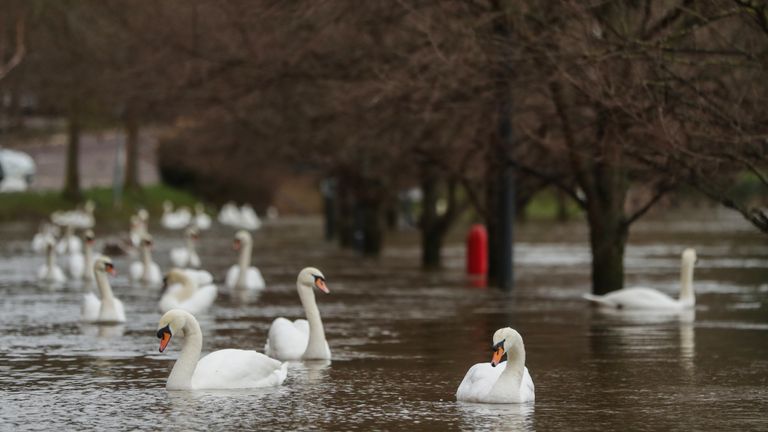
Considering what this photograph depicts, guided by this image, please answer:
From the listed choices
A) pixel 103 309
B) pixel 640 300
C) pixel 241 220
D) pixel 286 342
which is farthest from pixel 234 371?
pixel 241 220

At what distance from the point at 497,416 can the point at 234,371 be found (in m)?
3.00

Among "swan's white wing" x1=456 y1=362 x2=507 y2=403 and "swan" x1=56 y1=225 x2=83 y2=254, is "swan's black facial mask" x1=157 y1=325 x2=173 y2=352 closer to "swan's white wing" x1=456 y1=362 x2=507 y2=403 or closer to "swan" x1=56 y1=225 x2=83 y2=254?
"swan's white wing" x1=456 y1=362 x2=507 y2=403

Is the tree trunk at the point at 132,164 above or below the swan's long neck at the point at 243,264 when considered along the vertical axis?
above

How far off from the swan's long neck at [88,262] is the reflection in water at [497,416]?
18.6 m

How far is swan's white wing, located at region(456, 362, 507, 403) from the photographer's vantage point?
1501 cm

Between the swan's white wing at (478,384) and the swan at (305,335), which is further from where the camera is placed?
the swan at (305,335)

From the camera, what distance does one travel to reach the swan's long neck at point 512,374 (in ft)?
48.7

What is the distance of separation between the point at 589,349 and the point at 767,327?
411 centimetres

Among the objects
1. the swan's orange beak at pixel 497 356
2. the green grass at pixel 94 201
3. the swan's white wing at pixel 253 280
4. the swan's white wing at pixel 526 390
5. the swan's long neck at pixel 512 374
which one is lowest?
the swan's white wing at pixel 526 390

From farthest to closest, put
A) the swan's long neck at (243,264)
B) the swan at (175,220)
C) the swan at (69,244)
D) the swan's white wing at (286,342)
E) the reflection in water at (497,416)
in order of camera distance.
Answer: the swan at (175,220) → the swan at (69,244) → the swan's long neck at (243,264) → the swan's white wing at (286,342) → the reflection in water at (497,416)

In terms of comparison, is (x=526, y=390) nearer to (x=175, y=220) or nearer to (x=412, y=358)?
(x=412, y=358)

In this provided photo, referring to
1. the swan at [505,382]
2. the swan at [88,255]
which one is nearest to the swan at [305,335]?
the swan at [505,382]

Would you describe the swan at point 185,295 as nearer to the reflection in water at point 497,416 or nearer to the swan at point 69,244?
the reflection in water at point 497,416

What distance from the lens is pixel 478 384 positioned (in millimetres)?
15102
